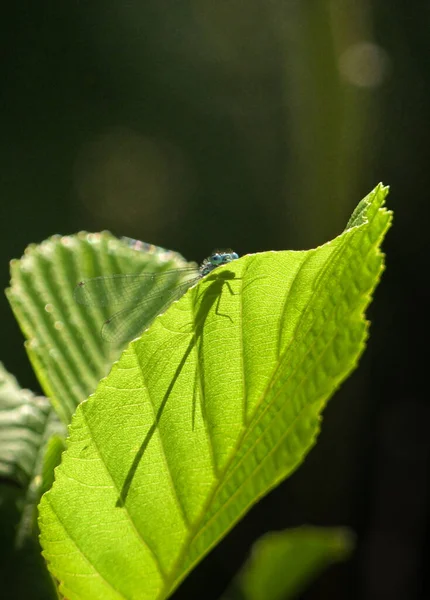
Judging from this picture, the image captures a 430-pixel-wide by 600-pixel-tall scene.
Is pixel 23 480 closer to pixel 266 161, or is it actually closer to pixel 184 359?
pixel 184 359

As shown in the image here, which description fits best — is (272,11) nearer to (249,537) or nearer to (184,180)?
(184,180)

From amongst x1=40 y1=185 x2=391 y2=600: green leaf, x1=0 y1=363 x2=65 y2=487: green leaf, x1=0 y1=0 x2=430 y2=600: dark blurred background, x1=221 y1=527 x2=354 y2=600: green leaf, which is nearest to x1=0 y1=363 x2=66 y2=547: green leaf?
x1=0 y1=363 x2=65 y2=487: green leaf

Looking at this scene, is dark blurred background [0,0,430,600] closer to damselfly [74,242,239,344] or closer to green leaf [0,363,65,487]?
damselfly [74,242,239,344]

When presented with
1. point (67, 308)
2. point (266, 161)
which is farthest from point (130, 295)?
point (266, 161)

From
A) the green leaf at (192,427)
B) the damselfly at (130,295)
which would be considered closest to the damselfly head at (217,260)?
the damselfly at (130,295)

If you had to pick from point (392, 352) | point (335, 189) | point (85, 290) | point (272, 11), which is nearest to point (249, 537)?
point (392, 352)

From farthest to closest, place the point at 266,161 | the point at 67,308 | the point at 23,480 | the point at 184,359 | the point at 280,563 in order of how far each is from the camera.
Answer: the point at 266,161 → the point at 280,563 → the point at 67,308 → the point at 23,480 → the point at 184,359
